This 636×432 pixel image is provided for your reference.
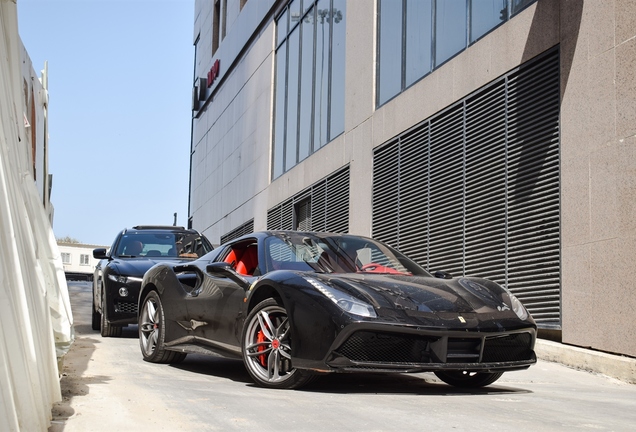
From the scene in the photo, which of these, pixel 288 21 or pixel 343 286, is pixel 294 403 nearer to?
pixel 343 286

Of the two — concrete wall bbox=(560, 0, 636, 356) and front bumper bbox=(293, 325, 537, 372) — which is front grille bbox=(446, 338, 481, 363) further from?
concrete wall bbox=(560, 0, 636, 356)

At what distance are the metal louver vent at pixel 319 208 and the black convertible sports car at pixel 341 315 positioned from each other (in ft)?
38.3

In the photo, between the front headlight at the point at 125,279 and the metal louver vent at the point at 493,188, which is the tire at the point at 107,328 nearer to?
the front headlight at the point at 125,279

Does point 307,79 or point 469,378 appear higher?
point 307,79

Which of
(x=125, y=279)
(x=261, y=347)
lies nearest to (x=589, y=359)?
(x=261, y=347)

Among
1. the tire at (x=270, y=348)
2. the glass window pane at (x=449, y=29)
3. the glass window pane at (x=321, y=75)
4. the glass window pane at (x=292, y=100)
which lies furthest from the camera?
the glass window pane at (x=292, y=100)

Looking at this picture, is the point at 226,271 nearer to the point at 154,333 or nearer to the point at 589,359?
the point at 154,333

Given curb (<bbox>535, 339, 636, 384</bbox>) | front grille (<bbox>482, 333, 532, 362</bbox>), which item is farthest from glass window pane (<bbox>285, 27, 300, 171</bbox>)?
front grille (<bbox>482, 333, 532, 362</bbox>)

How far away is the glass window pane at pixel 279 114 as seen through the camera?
2486 cm

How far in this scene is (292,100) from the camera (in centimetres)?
2397

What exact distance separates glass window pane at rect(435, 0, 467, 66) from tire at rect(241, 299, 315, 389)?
8.77m

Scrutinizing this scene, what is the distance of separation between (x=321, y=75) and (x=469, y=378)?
50.6 feet

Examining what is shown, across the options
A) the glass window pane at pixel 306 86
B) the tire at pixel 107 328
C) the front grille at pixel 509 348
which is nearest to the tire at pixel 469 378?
the front grille at pixel 509 348

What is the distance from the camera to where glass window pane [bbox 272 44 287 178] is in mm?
24859
